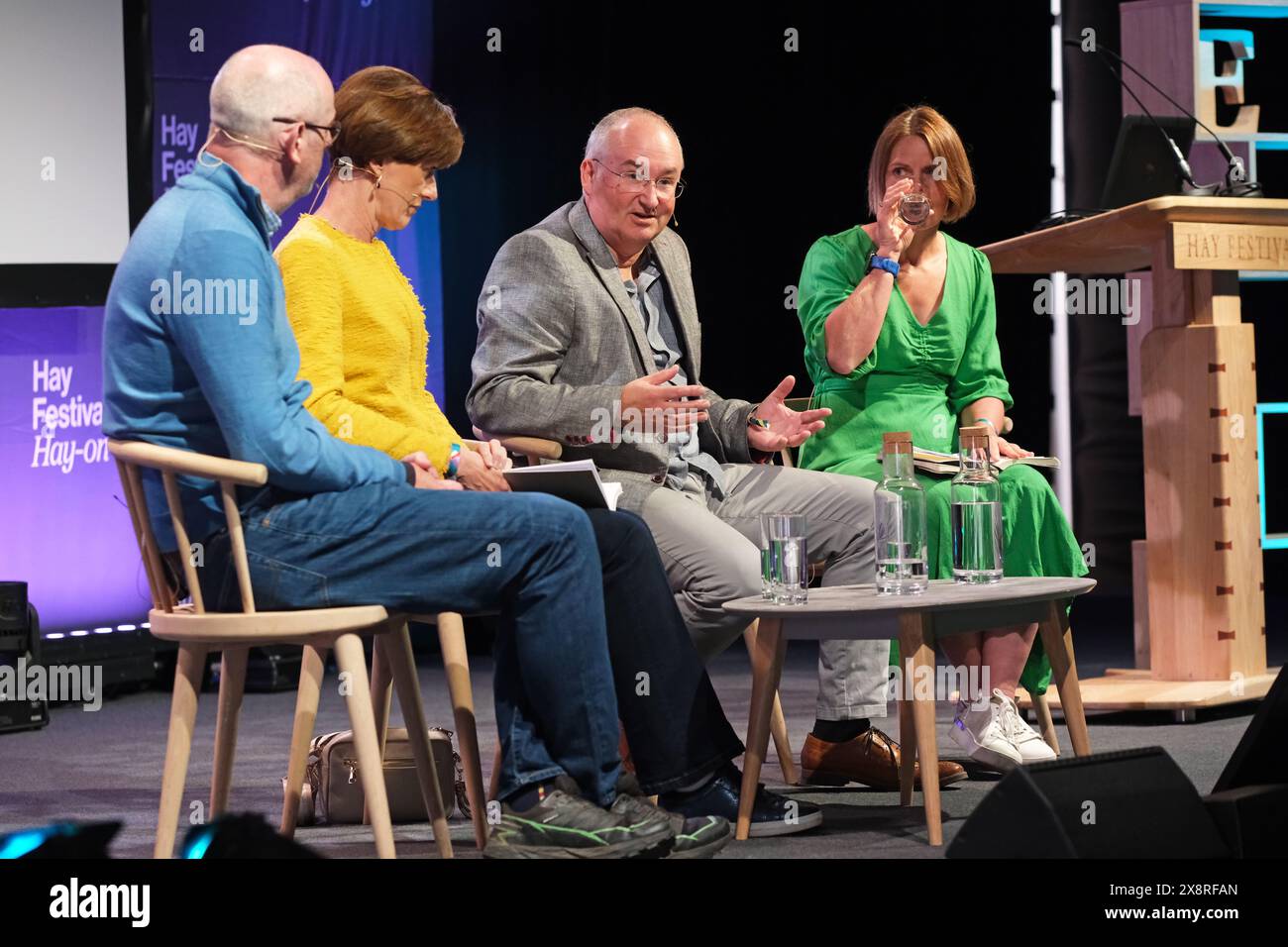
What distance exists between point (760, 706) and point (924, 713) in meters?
0.26

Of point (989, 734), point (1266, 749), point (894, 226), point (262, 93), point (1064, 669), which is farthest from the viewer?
point (894, 226)

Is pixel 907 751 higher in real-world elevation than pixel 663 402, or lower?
lower

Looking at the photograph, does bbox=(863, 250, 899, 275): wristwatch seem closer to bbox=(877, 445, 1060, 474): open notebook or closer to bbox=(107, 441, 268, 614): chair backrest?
bbox=(877, 445, 1060, 474): open notebook

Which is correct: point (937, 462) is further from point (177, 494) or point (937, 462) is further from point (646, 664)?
point (177, 494)

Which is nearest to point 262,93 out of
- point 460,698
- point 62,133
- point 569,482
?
point 569,482

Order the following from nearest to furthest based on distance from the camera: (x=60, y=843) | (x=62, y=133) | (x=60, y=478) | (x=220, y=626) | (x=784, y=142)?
(x=60, y=843) < (x=220, y=626) < (x=62, y=133) < (x=60, y=478) < (x=784, y=142)

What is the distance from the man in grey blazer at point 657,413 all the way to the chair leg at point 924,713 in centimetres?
41

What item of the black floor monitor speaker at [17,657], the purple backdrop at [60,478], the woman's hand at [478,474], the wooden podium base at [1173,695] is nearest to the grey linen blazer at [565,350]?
the woman's hand at [478,474]

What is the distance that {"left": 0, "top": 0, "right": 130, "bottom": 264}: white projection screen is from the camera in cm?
482

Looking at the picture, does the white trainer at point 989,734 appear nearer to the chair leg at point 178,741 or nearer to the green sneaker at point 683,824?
the green sneaker at point 683,824

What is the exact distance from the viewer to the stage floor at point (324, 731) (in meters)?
2.71

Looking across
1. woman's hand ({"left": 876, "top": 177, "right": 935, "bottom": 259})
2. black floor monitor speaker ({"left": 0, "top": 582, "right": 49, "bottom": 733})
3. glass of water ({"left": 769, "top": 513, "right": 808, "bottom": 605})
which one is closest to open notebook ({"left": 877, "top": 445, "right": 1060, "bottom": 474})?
woman's hand ({"left": 876, "top": 177, "right": 935, "bottom": 259})

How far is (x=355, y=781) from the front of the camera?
2.97m

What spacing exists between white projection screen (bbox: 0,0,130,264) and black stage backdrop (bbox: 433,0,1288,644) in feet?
4.12
